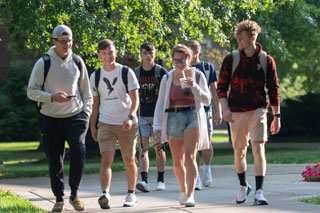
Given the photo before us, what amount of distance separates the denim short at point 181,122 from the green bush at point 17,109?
2903cm

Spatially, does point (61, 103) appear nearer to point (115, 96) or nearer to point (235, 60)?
point (115, 96)

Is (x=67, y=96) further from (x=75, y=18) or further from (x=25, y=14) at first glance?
(x=25, y=14)

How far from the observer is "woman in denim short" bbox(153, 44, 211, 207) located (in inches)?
296

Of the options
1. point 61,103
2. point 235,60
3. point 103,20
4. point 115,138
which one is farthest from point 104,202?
point 103,20

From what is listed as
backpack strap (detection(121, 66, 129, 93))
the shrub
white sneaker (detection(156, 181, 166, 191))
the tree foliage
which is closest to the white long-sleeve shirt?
backpack strap (detection(121, 66, 129, 93))

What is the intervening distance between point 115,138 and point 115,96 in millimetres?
500

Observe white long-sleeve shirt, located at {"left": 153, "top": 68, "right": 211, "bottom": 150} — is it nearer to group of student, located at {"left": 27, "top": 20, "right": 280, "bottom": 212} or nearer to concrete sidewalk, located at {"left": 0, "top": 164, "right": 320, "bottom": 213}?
group of student, located at {"left": 27, "top": 20, "right": 280, "bottom": 212}

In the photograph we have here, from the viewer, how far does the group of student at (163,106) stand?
24.4 feet

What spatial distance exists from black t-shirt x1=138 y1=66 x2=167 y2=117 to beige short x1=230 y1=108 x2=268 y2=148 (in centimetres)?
199

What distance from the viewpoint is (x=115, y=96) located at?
25.7 feet

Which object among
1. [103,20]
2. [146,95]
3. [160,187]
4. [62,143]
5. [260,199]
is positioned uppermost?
[103,20]

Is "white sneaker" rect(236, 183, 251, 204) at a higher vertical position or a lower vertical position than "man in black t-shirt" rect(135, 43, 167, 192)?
lower

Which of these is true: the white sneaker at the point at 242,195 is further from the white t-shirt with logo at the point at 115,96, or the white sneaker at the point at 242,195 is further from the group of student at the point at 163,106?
the white t-shirt with logo at the point at 115,96

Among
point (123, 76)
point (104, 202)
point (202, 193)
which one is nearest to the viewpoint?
point (104, 202)
